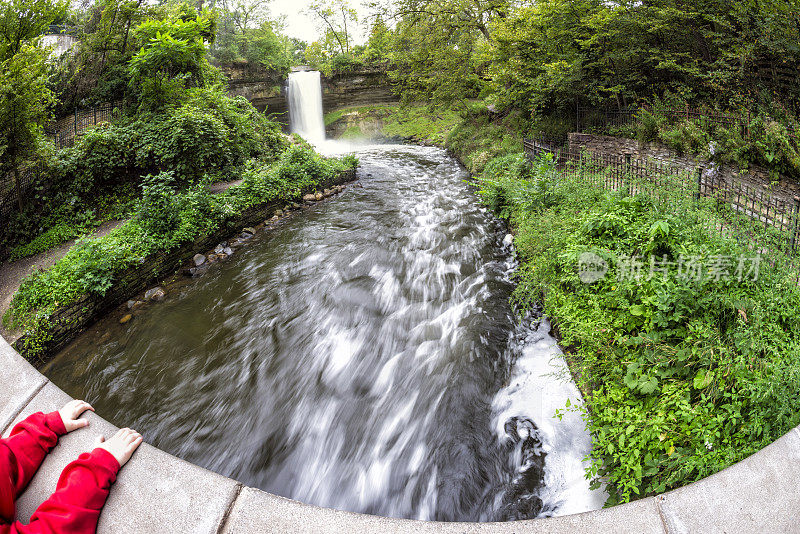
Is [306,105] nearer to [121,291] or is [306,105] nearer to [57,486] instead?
[121,291]

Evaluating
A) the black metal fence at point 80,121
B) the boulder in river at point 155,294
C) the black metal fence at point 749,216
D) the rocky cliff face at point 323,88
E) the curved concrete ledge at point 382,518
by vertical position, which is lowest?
the boulder in river at point 155,294

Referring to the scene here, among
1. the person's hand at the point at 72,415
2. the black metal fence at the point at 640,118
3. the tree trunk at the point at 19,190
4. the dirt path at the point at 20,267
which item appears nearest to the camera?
the person's hand at the point at 72,415

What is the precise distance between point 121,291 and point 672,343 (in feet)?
25.3

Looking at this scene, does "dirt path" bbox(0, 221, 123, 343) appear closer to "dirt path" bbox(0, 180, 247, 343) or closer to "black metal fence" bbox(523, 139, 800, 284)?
"dirt path" bbox(0, 180, 247, 343)

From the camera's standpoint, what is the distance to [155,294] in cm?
671

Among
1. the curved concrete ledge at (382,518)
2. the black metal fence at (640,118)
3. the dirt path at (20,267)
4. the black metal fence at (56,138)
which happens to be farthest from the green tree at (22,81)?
the black metal fence at (640,118)

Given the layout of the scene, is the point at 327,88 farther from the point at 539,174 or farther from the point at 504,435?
the point at 504,435

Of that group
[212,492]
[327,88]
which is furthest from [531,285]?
[327,88]

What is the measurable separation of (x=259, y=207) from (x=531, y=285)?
7423 mm

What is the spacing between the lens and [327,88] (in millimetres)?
31016

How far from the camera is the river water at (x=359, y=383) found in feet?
11.1

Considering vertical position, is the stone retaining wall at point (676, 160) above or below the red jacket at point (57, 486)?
above

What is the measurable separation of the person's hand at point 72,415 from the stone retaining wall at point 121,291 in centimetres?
384

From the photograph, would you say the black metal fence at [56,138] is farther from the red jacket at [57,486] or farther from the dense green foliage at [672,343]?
the dense green foliage at [672,343]
